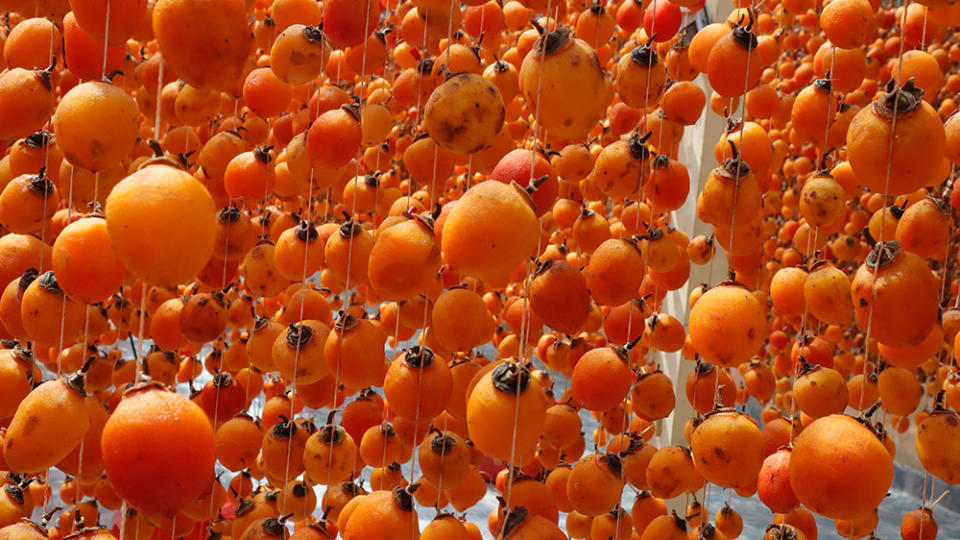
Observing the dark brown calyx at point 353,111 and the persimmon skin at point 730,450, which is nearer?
the persimmon skin at point 730,450

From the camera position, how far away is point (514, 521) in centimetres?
90

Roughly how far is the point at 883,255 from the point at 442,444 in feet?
2.31

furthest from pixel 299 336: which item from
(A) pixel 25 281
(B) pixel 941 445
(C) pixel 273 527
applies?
(B) pixel 941 445

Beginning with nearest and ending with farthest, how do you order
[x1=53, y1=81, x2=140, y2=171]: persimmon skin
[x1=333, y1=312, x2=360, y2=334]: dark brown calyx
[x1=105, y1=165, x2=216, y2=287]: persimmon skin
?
[x1=105, y1=165, x2=216, y2=287]: persimmon skin, [x1=53, y1=81, x2=140, y2=171]: persimmon skin, [x1=333, y1=312, x2=360, y2=334]: dark brown calyx

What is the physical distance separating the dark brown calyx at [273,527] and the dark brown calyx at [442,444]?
0.26 metres

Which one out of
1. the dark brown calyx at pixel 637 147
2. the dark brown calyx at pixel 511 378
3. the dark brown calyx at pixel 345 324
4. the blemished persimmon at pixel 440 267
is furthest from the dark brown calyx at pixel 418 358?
the dark brown calyx at pixel 637 147

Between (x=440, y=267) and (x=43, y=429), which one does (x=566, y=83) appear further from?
(x=43, y=429)

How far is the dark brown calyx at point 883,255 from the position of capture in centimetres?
96

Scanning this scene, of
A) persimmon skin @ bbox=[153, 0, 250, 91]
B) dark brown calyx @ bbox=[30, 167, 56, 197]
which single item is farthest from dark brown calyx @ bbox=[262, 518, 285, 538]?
persimmon skin @ bbox=[153, 0, 250, 91]

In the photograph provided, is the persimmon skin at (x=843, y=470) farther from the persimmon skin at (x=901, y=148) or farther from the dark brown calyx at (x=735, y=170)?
the dark brown calyx at (x=735, y=170)

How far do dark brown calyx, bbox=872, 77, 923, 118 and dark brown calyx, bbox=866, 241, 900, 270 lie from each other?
0.16 metres

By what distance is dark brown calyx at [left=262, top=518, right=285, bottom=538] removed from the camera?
1.16m

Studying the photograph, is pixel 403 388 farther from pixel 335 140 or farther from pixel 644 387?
pixel 644 387

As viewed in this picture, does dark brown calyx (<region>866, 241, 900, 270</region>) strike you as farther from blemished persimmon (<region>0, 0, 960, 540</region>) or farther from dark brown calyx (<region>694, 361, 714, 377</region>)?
dark brown calyx (<region>694, 361, 714, 377</region>)
